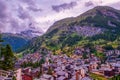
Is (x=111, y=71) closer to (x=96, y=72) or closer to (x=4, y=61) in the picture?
(x=96, y=72)

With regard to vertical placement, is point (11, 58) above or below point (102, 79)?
above

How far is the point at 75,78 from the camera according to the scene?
6457 inches

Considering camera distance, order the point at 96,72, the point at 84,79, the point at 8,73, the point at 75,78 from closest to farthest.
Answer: the point at 8,73 < the point at 84,79 < the point at 75,78 < the point at 96,72

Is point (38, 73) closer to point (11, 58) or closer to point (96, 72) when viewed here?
point (96, 72)

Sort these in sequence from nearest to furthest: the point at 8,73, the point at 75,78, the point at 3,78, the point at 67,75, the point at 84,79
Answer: the point at 3,78 < the point at 8,73 < the point at 84,79 < the point at 75,78 < the point at 67,75

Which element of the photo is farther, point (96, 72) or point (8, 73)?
point (96, 72)

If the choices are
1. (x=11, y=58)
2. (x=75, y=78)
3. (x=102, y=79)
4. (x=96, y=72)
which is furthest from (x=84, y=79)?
(x=11, y=58)

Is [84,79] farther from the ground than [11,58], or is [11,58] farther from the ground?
[11,58]

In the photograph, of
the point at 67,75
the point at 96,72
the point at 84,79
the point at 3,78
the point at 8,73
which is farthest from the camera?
→ the point at 96,72

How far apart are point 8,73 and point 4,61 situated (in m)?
3.73

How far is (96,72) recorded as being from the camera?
199 meters

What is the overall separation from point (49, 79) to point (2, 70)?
277 ft

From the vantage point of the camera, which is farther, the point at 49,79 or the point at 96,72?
the point at 96,72

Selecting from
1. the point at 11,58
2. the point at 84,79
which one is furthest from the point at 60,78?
the point at 11,58
